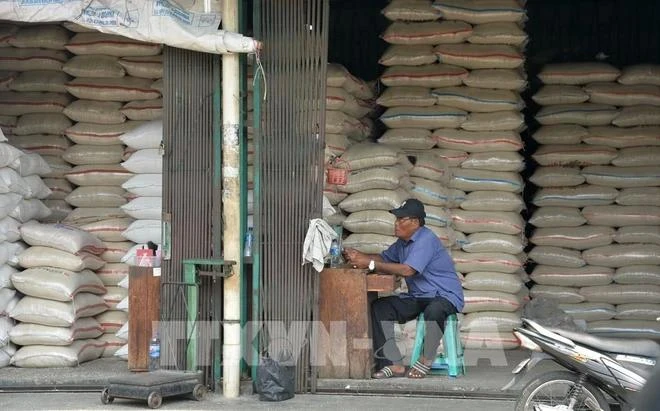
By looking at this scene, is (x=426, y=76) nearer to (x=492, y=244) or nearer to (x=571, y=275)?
(x=492, y=244)

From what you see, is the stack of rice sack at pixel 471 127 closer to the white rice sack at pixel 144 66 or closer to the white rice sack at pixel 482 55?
the white rice sack at pixel 482 55

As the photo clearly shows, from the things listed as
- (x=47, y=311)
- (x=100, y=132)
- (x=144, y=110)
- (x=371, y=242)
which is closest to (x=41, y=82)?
(x=100, y=132)

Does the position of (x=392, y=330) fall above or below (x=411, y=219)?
below

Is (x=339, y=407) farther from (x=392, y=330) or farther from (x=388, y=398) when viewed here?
(x=392, y=330)

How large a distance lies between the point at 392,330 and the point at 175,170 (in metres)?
1.93

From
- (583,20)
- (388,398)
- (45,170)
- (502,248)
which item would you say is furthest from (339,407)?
(583,20)

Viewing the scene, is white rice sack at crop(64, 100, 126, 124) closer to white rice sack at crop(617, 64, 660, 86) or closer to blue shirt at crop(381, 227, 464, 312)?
blue shirt at crop(381, 227, 464, 312)

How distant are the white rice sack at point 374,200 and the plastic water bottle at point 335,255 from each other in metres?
0.81

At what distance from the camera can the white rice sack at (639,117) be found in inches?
378

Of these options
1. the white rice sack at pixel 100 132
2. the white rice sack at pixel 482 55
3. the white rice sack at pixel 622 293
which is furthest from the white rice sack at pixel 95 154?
the white rice sack at pixel 622 293

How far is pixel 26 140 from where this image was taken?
939 centimetres

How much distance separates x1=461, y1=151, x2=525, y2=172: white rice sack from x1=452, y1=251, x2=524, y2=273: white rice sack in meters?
0.72

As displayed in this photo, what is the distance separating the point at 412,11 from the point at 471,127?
1082mm

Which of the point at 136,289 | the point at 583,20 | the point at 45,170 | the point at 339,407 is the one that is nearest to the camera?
the point at 339,407
